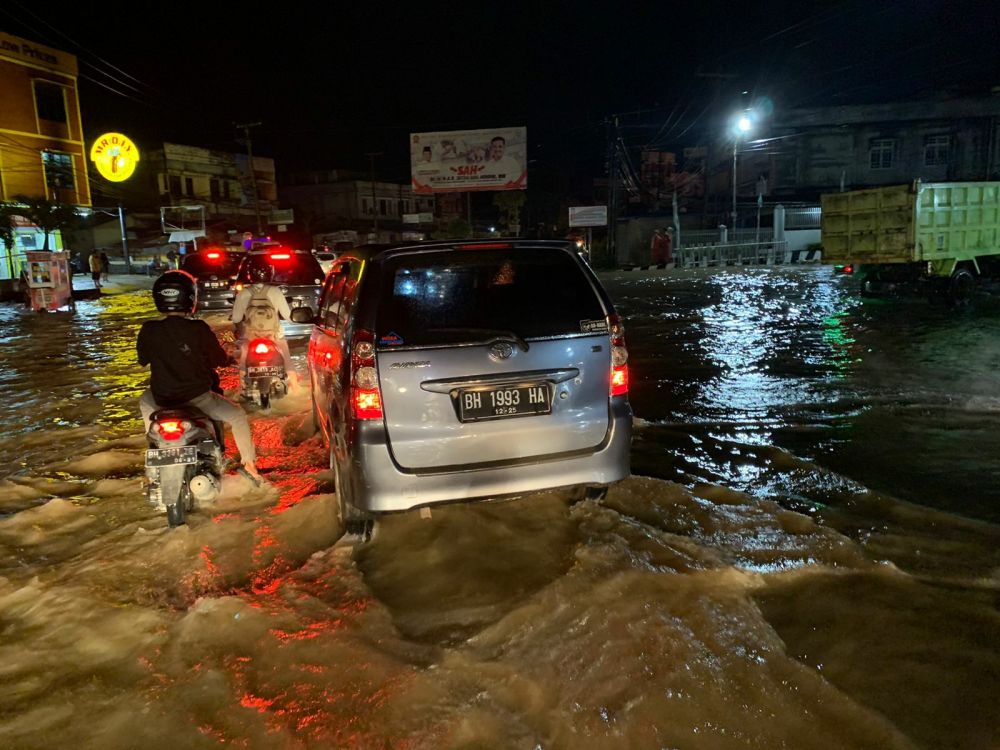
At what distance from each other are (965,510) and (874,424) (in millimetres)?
2273

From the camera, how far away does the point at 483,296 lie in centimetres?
412

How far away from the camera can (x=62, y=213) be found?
30.7 m

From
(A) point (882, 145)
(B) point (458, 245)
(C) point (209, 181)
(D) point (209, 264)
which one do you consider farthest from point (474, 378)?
(C) point (209, 181)

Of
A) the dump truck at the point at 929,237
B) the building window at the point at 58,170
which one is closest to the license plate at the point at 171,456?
the dump truck at the point at 929,237

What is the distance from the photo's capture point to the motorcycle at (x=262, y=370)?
794 cm

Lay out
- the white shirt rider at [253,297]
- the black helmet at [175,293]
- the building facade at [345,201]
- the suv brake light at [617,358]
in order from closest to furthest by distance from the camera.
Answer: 1. the suv brake light at [617,358]
2. the black helmet at [175,293]
3. the white shirt rider at [253,297]
4. the building facade at [345,201]

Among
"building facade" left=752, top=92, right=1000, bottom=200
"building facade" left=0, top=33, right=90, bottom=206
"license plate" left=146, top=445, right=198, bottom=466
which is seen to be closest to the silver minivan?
"license plate" left=146, top=445, right=198, bottom=466

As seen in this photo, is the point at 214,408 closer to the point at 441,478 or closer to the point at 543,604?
the point at 441,478

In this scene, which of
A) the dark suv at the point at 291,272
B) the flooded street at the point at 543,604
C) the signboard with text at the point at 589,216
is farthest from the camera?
the signboard with text at the point at 589,216

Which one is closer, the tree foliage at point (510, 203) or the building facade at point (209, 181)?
the building facade at point (209, 181)

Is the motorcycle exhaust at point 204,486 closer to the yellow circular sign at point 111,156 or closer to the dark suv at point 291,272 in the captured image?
the dark suv at point 291,272

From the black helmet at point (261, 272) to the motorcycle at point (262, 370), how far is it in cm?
536

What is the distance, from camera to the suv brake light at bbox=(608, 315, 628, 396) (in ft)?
14.0

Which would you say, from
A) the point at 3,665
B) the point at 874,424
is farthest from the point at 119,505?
the point at 874,424
